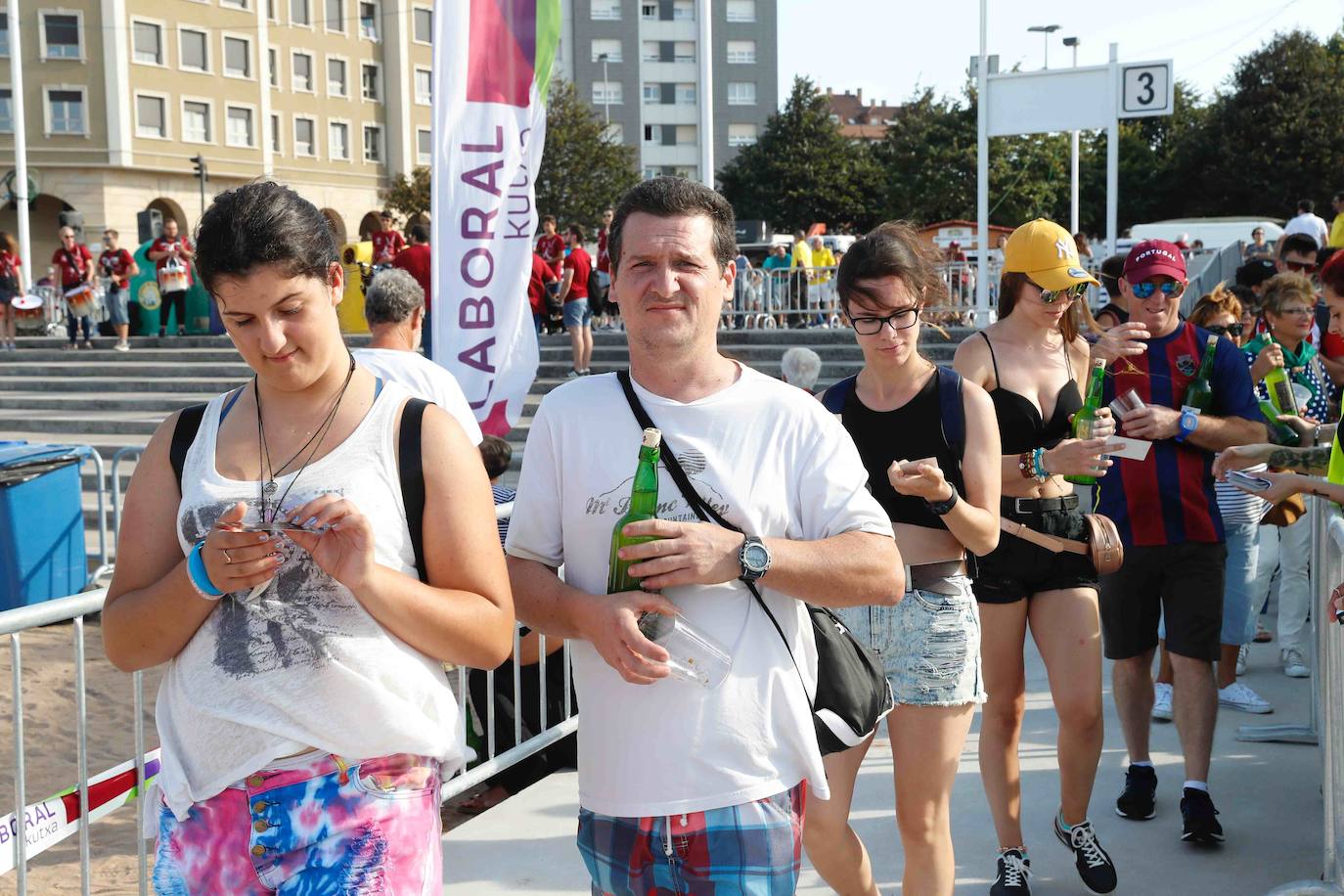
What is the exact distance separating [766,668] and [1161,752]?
3.74m

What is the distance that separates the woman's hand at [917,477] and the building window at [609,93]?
8330cm

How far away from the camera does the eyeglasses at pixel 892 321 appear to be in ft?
11.4

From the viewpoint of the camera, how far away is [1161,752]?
214 inches

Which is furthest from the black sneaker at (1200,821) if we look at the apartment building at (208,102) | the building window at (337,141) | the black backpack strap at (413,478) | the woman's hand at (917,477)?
the building window at (337,141)

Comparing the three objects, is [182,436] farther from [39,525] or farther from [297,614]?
[39,525]

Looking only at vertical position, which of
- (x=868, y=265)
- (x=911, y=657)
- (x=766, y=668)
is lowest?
(x=911, y=657)

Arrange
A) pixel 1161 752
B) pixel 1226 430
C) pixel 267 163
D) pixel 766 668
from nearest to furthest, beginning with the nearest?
1. pixel 766 668
2. pixel 1226 430
3. pixel 1161 752
4. pixel 267 163

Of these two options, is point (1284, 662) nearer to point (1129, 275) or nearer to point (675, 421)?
point (1129, 275)

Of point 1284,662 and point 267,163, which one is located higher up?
point 267,163

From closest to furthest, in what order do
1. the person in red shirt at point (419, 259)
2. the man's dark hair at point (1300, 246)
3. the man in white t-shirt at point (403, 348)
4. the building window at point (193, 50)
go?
the man in white t-shirt at point (403, 348) < the man's dark hair at point (1300, 246) < the person in red shirt at point (419, 259) < the building window at point (193, 50)

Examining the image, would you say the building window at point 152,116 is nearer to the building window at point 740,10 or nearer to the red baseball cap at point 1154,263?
the building window at point 740,10

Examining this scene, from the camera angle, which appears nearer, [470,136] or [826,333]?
[470,136]

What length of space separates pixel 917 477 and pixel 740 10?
86809 millimetres

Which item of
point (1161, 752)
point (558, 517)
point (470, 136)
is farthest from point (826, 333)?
point (558, 517)
